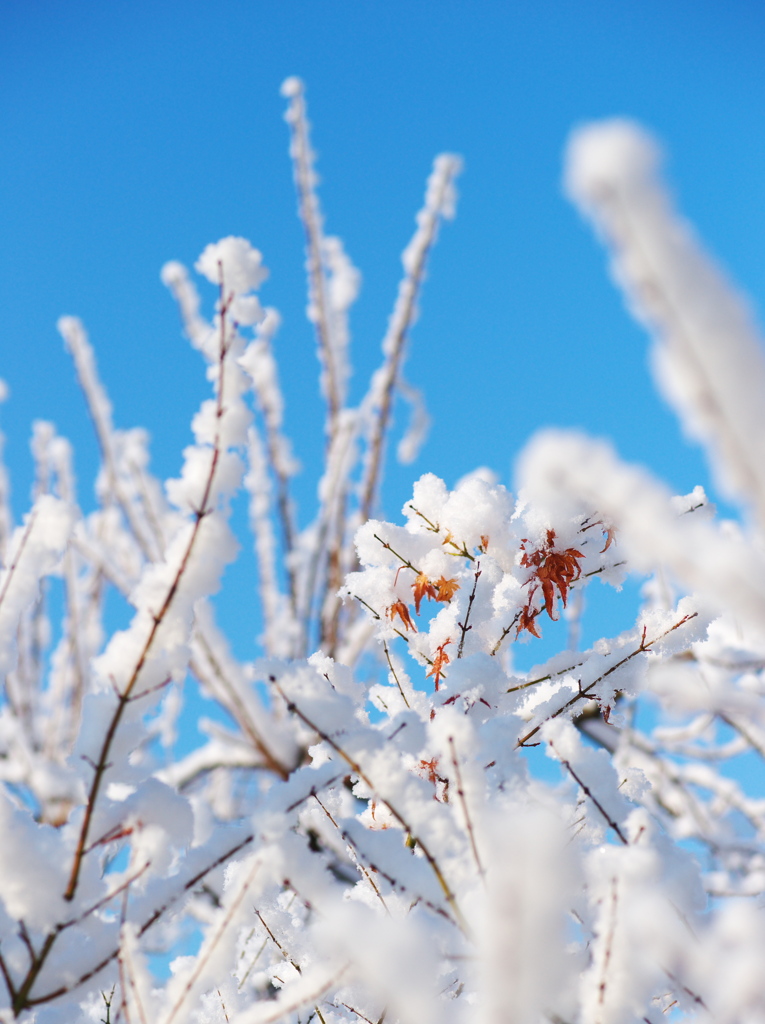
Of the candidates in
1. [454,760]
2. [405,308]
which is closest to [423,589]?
[454,760]

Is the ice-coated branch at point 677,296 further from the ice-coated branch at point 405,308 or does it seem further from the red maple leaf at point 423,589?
the ice-coated branch at point 405,308

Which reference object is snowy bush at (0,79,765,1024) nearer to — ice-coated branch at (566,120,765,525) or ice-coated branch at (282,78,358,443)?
ice-coated branch at (566,120,765,525)

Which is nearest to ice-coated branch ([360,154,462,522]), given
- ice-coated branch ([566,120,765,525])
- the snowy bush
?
the snowy bush

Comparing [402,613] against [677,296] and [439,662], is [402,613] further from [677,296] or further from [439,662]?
[677,296]

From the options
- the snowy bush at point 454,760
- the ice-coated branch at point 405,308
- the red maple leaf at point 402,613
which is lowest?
the snowy bush at point 454,760

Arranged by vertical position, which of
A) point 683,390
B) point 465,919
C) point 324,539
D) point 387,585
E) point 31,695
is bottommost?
point 465,919

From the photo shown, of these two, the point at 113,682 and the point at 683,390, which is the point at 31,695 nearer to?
the point at 113,682

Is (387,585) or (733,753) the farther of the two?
(733,753)

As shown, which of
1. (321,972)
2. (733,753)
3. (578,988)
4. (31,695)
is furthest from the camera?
(31,695)

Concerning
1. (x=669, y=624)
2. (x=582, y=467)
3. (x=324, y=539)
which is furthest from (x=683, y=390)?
(x=324, y=539)

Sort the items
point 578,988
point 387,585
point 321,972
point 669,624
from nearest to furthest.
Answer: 1. point 321,972
2. point 578,988
3. point 669,624
4. point 387,585

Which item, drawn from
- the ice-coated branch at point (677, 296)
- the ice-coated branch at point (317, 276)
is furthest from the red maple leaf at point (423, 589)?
the ice-coated branch at point (317, 276)
